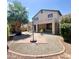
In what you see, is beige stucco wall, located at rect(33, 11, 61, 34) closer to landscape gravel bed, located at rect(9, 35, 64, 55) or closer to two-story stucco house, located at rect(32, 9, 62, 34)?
two-story stucco house, located at rect(32, 9, 62, 34)

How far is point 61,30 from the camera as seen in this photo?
67.5 inches

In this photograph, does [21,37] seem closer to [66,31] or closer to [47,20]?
[47,20]

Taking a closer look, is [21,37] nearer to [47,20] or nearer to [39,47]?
[39,47]

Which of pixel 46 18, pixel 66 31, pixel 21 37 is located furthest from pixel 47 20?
pixel 21 37

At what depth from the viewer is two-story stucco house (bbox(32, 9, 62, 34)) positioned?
1.71m

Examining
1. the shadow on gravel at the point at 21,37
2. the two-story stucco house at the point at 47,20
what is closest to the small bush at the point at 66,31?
the two-story stucco house at the point at 47,20

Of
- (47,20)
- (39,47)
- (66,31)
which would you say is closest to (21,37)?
(39,47)

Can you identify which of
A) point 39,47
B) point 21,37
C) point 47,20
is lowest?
point 39,47

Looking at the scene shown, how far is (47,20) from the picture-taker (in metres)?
1.74

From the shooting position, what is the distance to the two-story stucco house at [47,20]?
5.60 feet

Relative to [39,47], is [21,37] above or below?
above

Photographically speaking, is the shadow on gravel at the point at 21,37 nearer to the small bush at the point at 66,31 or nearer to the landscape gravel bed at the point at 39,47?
the landscape gravel bed at the point at 39,47
